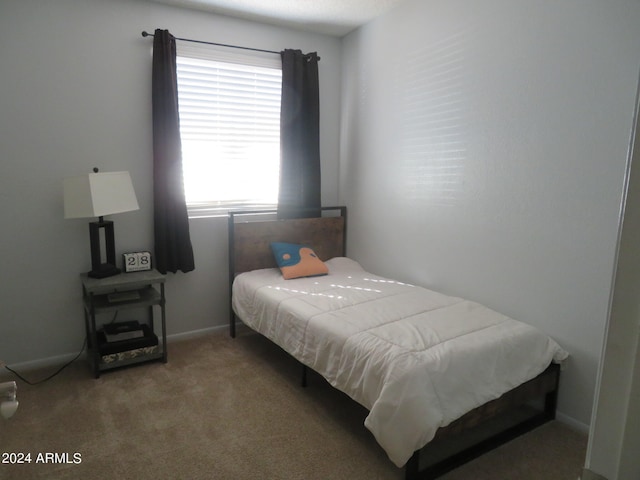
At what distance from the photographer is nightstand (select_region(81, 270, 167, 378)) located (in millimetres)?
2828

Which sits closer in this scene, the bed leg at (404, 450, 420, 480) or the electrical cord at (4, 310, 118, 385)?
the bed leg at (404, 450, 420, 480)

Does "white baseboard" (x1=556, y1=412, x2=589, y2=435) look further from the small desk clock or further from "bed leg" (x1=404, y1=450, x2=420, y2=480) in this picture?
the small desk clock

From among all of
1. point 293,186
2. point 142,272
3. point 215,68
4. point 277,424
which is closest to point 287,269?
point 293,186

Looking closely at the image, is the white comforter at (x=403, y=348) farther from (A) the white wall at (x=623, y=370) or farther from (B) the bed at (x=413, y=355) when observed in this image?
(A) the white wall at (x=623, y=370)

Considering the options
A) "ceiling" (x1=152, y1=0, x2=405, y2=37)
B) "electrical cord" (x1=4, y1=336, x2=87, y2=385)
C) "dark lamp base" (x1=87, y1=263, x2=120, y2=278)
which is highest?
"ceiling" (x1=152, y1=0, x2=405, y2=37)

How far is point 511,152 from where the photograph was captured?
254 cm

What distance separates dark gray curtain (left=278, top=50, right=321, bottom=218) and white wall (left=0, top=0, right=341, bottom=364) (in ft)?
2.11

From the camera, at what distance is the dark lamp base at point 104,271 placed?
2916 mm

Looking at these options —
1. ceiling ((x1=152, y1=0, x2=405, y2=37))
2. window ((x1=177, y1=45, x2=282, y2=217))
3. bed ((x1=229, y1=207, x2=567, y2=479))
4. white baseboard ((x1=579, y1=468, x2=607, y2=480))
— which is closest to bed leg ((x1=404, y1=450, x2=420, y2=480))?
bed ((x1=229, y1=207, x2=567, y2=479))

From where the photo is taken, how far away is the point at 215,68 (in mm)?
3447

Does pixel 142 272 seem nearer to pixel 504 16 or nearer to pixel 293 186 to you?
pixel 293 186

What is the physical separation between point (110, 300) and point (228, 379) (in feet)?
3.14

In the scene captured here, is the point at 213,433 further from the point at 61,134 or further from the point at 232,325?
the point at 61,134

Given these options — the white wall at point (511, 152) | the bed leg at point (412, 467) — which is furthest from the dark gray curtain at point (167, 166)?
the bed leg at point (412, 467)
